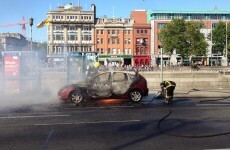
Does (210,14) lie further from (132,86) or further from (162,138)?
(162,138)

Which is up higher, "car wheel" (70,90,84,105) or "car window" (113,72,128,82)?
"car window" (113,72,128,82)

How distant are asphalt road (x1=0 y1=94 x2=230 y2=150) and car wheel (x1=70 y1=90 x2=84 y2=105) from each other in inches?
94.1

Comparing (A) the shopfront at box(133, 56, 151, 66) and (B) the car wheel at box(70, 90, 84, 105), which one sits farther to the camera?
(A) the shopfront at box(133, 56, 151, 66)

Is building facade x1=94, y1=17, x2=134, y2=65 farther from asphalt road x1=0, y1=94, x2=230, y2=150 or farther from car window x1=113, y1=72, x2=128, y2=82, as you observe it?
asphalt road x1=0, y1=94, x2=230, y2=150

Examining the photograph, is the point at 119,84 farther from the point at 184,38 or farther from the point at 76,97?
the point at 184,38

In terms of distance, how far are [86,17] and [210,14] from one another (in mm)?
35797

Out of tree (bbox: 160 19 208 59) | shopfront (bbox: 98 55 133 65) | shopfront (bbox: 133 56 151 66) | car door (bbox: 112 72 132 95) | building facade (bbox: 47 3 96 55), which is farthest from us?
building facade (bbox: 47 3 96 55)

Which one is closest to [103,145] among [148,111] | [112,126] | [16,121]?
[112,126]

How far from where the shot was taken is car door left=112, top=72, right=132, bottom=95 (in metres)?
16.4

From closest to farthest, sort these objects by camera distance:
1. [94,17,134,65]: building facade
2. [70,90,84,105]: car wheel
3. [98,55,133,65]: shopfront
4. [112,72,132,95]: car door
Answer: [70,90,84,105]: car wheel
[112,72,132,95]: car door
[98,55,133,65]: shopfront
[94,17,134,65]: building facade

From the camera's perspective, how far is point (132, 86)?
54.2 feet

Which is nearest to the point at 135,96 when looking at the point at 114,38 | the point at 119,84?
the point at 119,84

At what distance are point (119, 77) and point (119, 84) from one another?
14.6 inches

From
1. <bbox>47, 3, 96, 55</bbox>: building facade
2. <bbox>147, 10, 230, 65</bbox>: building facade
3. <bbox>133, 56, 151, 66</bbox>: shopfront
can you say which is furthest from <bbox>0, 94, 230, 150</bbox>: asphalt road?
<bbox>47, 3, 96, 55</bbox>: building facade
